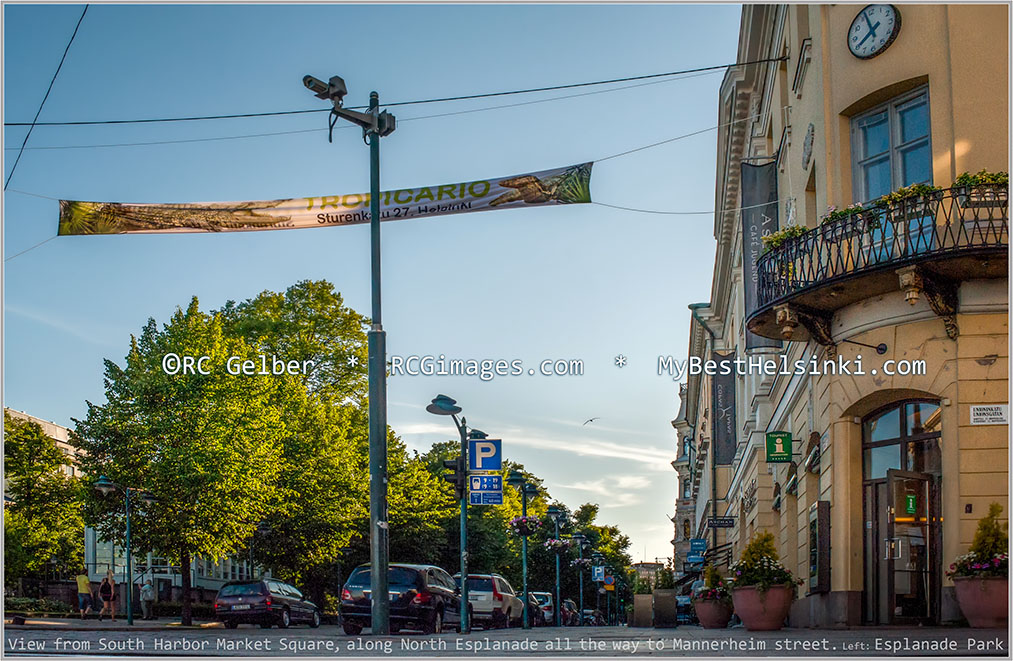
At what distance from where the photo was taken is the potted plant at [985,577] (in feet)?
43.8

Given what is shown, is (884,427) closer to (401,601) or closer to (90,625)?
(401,601)

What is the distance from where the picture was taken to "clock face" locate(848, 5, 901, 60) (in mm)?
16578

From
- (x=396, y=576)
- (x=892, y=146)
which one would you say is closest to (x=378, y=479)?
(x=892, y=146)

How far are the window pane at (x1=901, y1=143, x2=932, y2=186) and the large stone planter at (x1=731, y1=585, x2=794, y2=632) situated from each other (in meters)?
6.29

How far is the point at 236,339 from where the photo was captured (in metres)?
38.4

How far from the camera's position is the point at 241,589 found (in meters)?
28.4

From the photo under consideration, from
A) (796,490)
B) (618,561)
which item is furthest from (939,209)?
(618,561)

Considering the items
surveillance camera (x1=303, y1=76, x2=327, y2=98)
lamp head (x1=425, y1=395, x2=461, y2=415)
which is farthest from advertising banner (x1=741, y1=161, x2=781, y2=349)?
surveillance camera (x1=303, y1=76, x2=327, y2=98)

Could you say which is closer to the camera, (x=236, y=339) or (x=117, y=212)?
(x=117, y=212)

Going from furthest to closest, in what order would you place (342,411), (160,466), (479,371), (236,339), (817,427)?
1. (342,411)
2. (236,339)
3. (160,466)
4. (817,427)
5. (479,371)

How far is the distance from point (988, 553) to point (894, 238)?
4.06 meters

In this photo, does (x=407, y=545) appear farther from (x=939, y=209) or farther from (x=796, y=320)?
(x=939, y=209)

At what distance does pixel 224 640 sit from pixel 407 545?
33598 millimetres

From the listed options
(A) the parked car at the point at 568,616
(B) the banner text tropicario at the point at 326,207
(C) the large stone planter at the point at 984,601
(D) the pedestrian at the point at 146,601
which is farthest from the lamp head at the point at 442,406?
(A) the parked car at the point at 568,616
